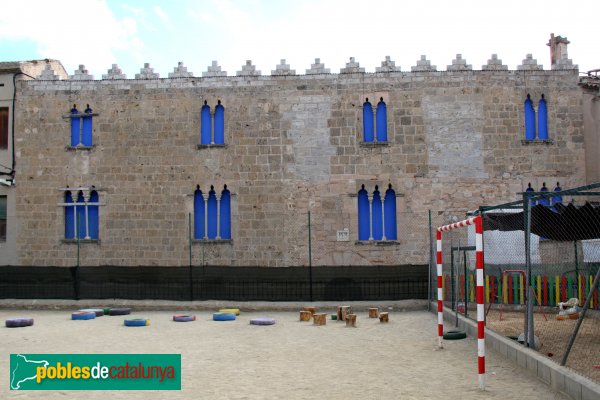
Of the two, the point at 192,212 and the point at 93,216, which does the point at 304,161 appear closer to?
the point at 192,212

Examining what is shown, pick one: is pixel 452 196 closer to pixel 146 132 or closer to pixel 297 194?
pixel 297 194

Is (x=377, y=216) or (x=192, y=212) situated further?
(x=192, y=212)

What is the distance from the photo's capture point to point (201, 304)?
17.9 meters

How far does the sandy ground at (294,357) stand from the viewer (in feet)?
25.2

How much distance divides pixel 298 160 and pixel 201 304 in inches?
244

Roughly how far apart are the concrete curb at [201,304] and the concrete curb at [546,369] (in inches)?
244

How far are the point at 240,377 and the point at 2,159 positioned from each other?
58.0 feet

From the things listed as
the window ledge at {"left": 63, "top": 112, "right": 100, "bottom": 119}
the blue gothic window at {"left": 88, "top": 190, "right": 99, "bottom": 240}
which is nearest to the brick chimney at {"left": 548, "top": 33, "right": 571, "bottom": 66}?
the window ledge at {"left": 63, "top": 112, "right": 100, "bottom": 119}

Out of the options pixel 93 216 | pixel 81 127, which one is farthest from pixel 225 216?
pixel 81 127

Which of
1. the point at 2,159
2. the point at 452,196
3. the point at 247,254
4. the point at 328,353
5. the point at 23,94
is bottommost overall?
the point at 328,353

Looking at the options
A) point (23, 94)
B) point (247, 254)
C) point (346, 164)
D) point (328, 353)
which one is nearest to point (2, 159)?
point (23, 94)

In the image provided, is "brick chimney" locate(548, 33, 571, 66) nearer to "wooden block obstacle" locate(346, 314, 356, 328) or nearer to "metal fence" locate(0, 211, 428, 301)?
"metal fence" locate(0, 211, 428, 301)

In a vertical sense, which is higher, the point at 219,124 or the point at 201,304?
the point at 219,124

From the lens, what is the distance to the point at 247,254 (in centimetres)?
2152
